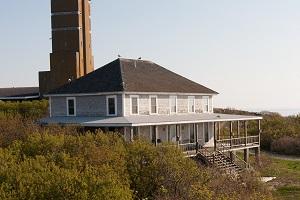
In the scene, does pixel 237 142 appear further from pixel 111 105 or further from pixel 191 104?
pixel 111 105

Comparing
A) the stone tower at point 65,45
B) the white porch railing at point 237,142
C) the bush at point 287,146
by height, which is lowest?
the bush at point 287,146

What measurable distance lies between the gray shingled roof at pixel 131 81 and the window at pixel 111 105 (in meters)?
0.65

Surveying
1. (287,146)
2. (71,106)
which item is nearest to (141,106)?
(71,106)

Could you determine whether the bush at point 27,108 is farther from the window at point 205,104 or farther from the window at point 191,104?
the window at point 205,104

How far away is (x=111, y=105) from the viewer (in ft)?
133

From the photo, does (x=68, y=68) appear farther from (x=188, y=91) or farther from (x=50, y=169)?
(x=50, y=169)

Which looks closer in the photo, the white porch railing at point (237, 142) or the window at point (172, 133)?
the window at point (172, 133)

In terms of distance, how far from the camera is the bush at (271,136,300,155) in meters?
65.0

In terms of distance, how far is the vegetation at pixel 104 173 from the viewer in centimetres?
1894

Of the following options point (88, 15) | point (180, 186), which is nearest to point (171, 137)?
point (180, 186)

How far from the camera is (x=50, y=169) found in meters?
22.4

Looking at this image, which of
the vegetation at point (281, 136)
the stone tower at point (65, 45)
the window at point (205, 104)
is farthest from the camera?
the vegetation at point (281, 136)

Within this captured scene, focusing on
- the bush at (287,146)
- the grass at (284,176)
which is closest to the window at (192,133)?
the grass at (284,176)

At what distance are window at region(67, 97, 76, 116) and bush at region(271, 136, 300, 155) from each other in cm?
3111
